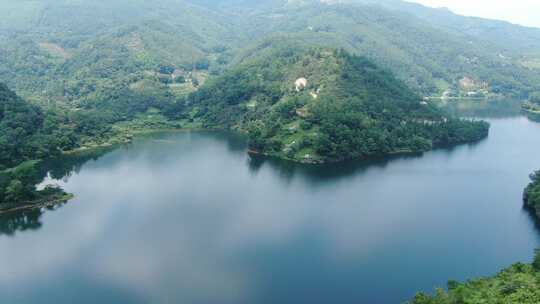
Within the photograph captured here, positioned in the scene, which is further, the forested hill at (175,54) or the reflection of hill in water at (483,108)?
the forested hill at (175,54)

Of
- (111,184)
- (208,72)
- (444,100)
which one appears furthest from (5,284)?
(444,100)

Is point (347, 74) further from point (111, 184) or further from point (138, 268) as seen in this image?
point (138, 268)

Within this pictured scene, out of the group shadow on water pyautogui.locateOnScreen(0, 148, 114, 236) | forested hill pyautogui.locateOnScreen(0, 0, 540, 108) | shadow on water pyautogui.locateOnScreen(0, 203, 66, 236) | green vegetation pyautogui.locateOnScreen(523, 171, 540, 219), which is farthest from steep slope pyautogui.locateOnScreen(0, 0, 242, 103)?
green vegetation pyautogui.locateOnScreen(523, 171, 540, 219)

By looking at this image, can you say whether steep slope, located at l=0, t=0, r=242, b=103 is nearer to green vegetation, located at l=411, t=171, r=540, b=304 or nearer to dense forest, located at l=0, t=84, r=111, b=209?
dense forest, located at l=0, t=84, r=111, b=209

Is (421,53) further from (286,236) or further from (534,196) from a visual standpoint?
(286,236)

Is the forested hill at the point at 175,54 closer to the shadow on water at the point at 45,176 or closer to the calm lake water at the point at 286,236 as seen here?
the shadow on water at the point at 45,176

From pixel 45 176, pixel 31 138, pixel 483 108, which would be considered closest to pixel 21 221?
pixel 45 176

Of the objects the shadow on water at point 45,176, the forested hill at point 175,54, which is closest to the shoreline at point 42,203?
the shadow on water at point 45,176
